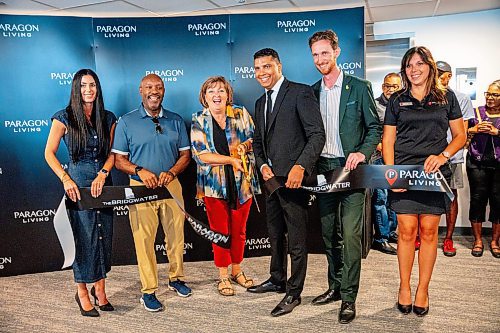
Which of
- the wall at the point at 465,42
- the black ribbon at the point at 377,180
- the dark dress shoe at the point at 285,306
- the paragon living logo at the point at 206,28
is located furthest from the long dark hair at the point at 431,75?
the wall at the point at 465,42

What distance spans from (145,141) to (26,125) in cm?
174

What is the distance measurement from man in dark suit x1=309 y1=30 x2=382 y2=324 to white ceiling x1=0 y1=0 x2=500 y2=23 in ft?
7.95

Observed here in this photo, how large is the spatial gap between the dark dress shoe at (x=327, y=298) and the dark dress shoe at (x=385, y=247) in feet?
5.14

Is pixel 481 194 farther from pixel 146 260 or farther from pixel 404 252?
pixel 146 260

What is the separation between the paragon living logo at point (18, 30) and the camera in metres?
4.39

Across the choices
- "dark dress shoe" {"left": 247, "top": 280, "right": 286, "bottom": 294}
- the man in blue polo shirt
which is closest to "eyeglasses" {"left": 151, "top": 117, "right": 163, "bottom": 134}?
the man in blue polo shirt

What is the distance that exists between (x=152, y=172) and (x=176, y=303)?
1.13 meters

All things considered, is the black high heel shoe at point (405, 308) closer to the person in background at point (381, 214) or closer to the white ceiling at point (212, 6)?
the person in background at point (381, 214)

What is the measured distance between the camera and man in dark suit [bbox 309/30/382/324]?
3.12 m

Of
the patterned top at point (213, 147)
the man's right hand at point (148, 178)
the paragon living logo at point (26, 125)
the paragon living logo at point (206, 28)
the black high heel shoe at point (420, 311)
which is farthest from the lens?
the paragon living logo at point (206, 28)

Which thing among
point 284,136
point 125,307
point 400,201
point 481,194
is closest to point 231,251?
point 125,307

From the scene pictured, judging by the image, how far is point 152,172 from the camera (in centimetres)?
361

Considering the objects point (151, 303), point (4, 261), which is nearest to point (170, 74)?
point (151, 303)

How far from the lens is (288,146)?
320cm
